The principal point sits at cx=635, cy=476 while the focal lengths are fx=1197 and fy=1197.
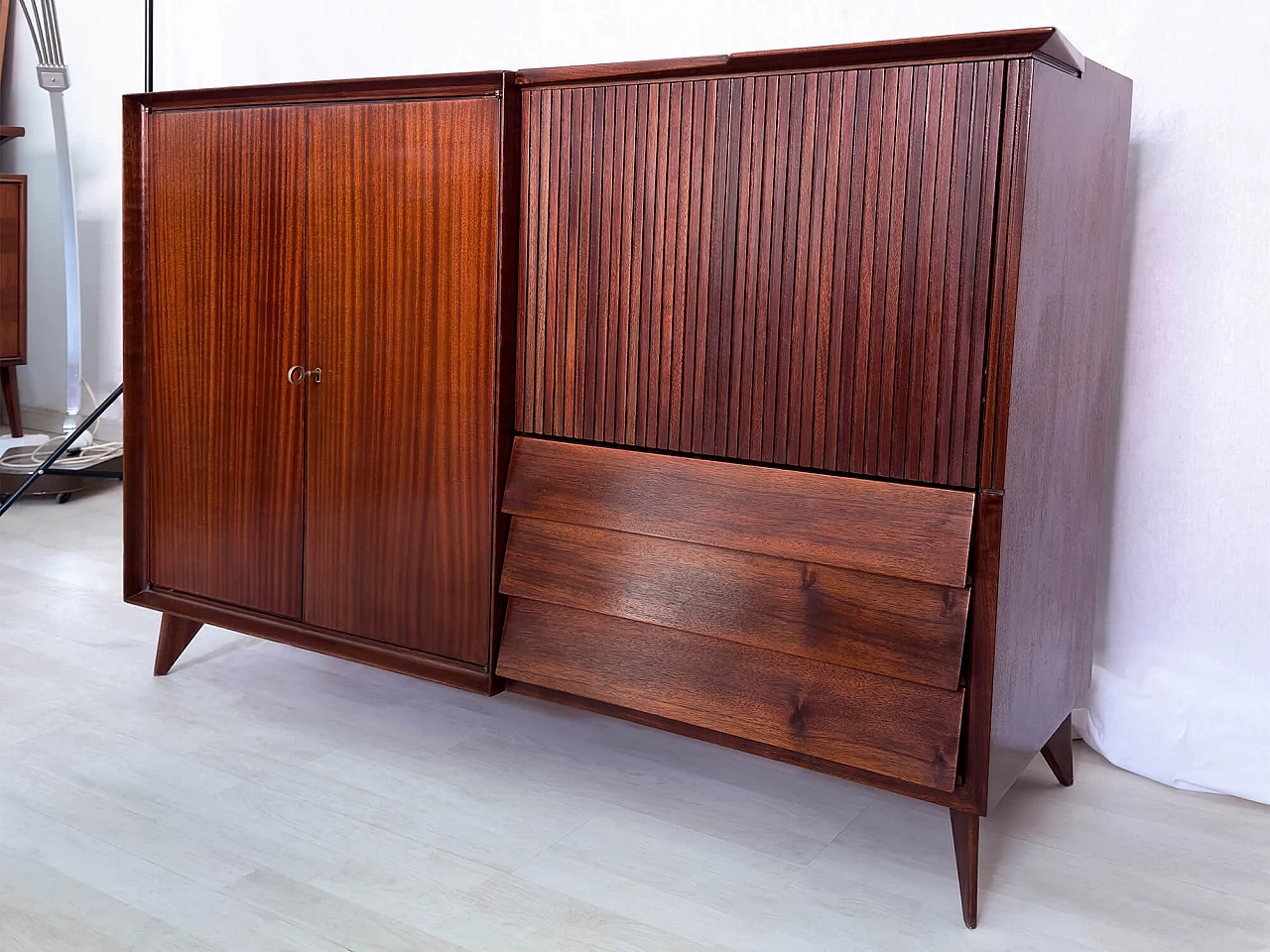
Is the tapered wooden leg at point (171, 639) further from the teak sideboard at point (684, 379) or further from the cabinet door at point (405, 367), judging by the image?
the cabinet door at point (405, 367)

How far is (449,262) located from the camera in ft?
5.66

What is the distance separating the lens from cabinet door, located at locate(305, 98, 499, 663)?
5.61ft

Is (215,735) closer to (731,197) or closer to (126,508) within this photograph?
(126,508)

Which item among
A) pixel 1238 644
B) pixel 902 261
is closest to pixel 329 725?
pixel 902 261

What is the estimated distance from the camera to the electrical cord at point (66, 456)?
130 inches

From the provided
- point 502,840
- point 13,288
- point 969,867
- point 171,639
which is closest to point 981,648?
point 969,867

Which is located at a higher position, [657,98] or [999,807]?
[657,98]

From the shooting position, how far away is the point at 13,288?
3.31 meters

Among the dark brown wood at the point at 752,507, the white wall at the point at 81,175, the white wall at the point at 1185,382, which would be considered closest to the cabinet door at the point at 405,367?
the dark brown wood at the point at 752,507

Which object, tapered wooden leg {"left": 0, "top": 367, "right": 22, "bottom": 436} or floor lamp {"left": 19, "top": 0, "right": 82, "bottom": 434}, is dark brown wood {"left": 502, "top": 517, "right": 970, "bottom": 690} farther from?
tapered wooden leg {"left": 0, "top": 367, "right": 22, "bottom": 436}

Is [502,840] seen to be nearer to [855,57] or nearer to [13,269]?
→ [855,57]

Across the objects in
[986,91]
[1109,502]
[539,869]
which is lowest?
[539,869]

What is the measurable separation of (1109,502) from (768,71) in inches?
38.2

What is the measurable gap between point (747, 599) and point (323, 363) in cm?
79
